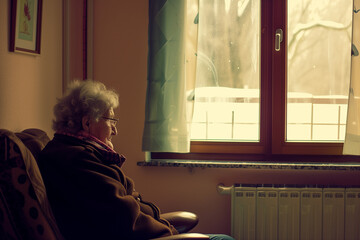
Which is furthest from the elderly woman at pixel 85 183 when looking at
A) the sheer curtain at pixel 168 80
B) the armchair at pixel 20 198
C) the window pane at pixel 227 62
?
the window pane at pixel 227 62

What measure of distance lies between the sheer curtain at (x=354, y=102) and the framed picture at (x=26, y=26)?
1851 mm

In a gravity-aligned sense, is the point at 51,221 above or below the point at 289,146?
below

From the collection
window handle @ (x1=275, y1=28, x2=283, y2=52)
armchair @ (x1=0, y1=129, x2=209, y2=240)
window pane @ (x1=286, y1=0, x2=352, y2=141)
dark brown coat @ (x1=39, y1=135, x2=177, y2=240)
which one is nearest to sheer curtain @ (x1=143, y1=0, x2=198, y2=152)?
window handle @ (x1=275, y1=28, x2=283, y2=52)

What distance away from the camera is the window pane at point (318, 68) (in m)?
2.75

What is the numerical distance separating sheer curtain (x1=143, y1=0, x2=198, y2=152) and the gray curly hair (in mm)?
747

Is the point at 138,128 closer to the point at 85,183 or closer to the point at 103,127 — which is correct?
the point at 103,127

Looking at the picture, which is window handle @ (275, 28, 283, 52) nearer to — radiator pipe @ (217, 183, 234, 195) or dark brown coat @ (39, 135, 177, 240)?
radiator pipe @ (217, 183, 234, 195)

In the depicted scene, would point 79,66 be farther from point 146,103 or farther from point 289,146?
point 289,146

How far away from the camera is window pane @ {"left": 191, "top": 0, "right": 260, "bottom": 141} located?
9.09ft

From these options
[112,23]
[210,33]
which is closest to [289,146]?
[210,33]

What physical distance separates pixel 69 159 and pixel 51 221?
26cm

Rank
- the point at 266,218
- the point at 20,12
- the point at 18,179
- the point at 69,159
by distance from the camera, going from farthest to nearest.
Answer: the point at 266,218 < the point at 20,12 < the point at 69,159 < the point at 18,179

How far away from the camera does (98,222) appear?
168 cm

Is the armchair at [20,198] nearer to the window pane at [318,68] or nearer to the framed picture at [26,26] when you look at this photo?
the framed picture at [26,26]
